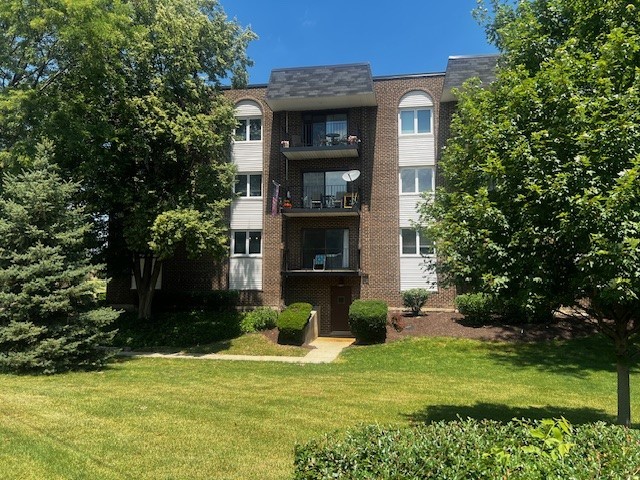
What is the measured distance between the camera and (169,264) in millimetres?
24078

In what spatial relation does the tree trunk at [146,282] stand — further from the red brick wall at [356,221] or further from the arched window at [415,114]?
the arched window at [415,114]

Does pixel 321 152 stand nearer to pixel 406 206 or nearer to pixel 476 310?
pixel 406 206

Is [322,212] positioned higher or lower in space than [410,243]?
higher

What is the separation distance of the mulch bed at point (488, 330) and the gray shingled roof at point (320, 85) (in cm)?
1007

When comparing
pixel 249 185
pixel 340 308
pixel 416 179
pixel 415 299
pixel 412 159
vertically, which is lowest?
pixel 340 308

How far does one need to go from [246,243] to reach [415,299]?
27.6ft

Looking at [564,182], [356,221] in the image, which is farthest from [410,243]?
[564,182]

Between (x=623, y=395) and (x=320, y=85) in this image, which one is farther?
(x=320, y=85)

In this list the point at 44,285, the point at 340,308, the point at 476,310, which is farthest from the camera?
the point at 340,308

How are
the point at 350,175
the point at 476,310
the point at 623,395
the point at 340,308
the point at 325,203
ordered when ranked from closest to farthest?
1. the point at 623,395
2. the point at 476,310
3. the point at 350,175
4. the point at 325,203
5. the point at 340,308

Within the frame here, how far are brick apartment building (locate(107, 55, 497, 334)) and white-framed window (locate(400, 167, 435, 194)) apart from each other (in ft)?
0.15

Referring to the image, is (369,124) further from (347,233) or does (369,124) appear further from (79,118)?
(79,118)

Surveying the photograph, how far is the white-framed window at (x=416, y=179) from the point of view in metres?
22.9

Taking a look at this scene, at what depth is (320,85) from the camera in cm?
2277
